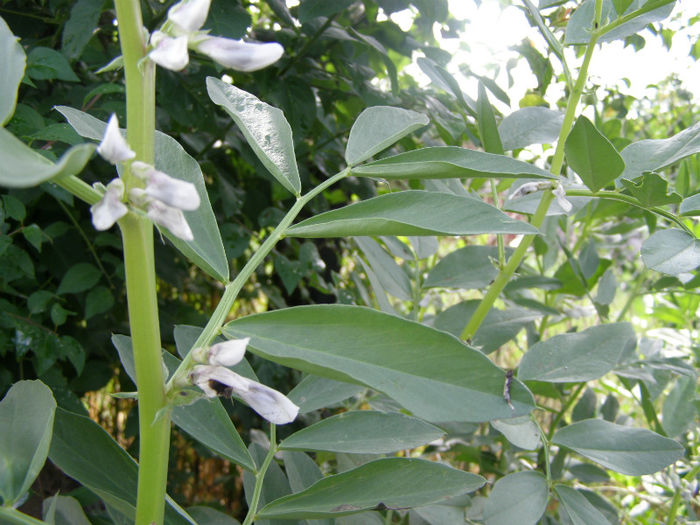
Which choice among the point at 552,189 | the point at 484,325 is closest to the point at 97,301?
the point at 484,325

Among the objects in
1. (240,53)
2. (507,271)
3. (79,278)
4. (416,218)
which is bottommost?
(79,278)

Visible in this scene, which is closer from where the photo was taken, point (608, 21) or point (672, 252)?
point (672, 252)

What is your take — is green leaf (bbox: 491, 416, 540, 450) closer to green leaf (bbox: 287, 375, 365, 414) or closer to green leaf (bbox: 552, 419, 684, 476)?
green leaf (bbox: 552, 419, 684, 476)

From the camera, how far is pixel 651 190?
533 millimetres

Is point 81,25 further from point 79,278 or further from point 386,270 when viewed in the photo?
point 386,270

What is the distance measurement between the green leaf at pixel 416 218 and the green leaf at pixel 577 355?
0.24 m

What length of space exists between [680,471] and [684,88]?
1129mm

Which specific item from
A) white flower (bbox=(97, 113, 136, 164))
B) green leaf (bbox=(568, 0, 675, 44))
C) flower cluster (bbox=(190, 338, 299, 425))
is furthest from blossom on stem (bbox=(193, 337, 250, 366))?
green leaf (bbox=(568, 0, 675, 44))

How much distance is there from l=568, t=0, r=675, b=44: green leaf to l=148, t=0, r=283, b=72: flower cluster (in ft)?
1.22

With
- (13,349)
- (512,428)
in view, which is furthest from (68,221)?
(512,428)

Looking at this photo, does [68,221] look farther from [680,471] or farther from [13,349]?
[680,471]

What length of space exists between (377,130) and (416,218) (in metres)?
0.15

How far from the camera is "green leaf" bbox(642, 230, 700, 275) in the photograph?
1.60ft

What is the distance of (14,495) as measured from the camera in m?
0.39
